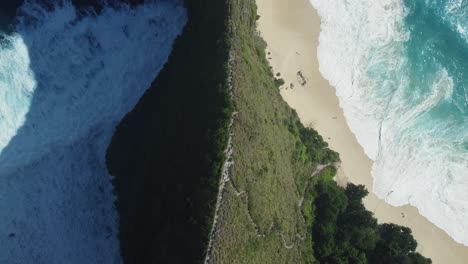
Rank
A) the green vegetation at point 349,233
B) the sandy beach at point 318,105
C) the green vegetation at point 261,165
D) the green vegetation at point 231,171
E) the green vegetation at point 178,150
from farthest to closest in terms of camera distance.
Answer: the sandy beach at point 318,105 → the green vegetation at point 349,233 → the green vegetation at point 261,165 → the green vegetation at point 231,171 → the green vegetation at point 178,150

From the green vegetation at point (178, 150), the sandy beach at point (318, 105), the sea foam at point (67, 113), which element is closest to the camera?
the green vegetation at point (178, 150)

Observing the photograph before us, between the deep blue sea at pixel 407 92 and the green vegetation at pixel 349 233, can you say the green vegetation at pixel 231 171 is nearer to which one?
the green vegetation at pixel 349 233

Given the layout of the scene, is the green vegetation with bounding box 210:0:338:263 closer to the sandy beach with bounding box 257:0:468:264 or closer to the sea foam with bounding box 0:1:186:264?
the sandy beach with bounding box 257:0:468:264

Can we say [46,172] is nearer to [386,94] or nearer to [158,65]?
[158,65]

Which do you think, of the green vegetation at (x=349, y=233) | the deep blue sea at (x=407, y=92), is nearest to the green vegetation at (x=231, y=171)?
the green vegetation at (x=349, y=233)

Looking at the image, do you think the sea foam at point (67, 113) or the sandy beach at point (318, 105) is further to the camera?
the sandy beach at point (318, 105)

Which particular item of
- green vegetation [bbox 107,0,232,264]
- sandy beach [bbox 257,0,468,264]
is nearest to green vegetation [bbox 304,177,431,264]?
sandy beach [bbox 257,0,468,264]
